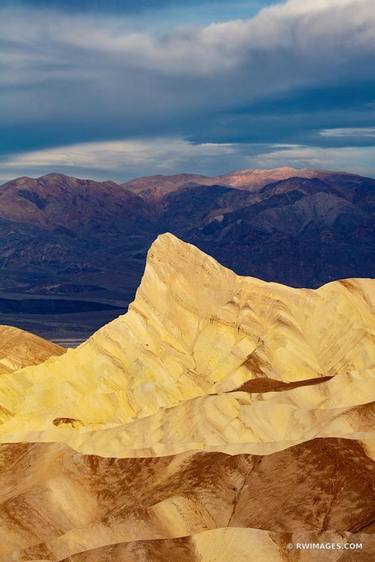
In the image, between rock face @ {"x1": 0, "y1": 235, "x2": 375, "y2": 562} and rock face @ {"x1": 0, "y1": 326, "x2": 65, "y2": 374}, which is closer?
rock face @ {"x1": 0, "y1": 235, "x2": 375, "y2": 562}

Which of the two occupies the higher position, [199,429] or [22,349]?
[199,429]

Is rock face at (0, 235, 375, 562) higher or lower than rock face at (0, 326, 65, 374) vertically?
higher

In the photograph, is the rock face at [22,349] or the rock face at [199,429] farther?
the rock face at [22,349]

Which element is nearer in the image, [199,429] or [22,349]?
[199,429]

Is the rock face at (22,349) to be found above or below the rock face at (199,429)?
below
